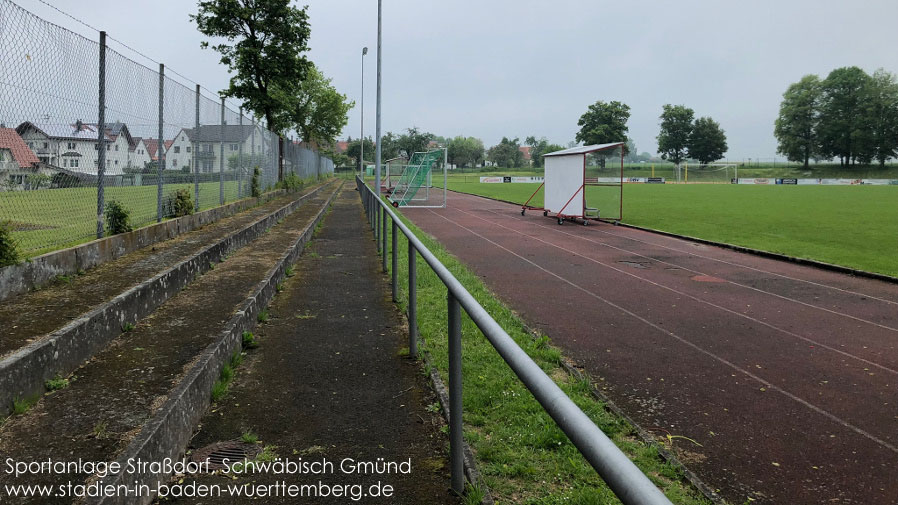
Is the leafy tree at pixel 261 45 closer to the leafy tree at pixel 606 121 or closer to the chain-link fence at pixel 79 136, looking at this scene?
the chain-link fence at pixel 79 136

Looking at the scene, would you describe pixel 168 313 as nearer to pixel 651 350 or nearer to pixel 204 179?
pixel 651 350

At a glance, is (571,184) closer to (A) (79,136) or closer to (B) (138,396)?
(A) (79,136)

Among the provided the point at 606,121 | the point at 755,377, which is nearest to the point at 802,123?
the point at 606,121

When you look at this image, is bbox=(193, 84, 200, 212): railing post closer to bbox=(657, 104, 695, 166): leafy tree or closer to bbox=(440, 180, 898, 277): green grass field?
bbox=(440, 180, 898, 277): green grass field


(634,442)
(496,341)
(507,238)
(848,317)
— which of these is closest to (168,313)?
(634,442)

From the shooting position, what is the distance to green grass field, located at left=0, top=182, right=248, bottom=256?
18.6 feet

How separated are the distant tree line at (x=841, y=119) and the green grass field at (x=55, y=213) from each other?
94.8m

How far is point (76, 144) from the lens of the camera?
21.9 feet

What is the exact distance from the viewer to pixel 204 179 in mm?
12492

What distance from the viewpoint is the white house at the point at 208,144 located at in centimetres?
1049

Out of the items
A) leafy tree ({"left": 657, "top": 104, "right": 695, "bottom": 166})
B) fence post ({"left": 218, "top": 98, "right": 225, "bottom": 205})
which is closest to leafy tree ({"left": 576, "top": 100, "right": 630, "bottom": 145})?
leafy tree ({"left": 657, "top": 104, "right": 695, "bottom": 166})

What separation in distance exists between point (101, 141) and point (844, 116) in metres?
101

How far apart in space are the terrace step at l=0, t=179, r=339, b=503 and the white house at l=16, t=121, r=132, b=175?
1.82 meters

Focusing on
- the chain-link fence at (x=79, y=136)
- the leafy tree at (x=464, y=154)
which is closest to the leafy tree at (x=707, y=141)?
the leafy tree at (x=464, y=154)
